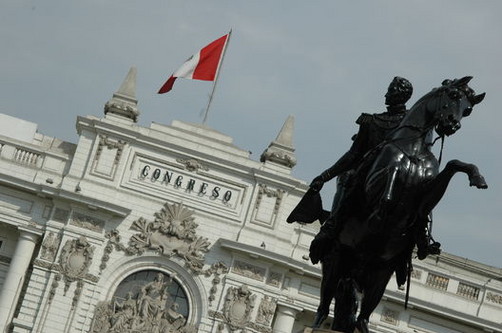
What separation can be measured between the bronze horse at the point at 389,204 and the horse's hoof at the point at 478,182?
0.04 m

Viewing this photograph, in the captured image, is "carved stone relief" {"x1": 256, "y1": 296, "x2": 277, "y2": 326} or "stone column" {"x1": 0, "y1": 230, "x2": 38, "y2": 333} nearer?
"stone column" {"x1": 0, "y1": 230, "x2": 38, "y2": 333}

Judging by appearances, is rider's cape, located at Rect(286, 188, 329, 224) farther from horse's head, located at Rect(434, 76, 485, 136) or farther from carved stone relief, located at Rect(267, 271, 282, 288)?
carved stone relief, located at Rect(267, 271, 282, 288)

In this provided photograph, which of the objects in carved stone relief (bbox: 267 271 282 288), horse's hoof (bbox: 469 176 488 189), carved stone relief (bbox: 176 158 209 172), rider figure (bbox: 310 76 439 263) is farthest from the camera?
carved stone relief (bbox: 176 158 209 172)

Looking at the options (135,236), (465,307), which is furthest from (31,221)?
(465,307)

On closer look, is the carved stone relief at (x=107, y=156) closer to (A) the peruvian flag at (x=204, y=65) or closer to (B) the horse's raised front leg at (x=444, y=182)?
(A) the peruvian flag at (x=204, y=65)

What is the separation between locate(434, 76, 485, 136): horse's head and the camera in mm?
9336

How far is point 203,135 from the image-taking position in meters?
39.8

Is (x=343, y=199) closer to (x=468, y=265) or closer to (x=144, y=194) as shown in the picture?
(x=144, y=194)

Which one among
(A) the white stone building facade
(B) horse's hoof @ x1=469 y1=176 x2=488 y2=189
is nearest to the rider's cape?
(B) horse's hoof @ x1=469 y1=176 x2=488 y2=189

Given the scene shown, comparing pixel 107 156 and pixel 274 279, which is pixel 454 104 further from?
pixel 107 156

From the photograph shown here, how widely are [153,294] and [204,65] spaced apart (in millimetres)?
7326

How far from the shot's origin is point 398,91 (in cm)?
1040

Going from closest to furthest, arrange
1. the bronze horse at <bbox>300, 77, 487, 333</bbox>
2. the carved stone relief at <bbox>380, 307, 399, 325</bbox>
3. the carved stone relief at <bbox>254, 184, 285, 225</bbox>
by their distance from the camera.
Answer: the bronze horse at <bbox>300, 77, 487, 333</bbox> < the carved stone relief at <bbox>254, 184, 285, 225</bbox> < the carved stone relief at <bbox>380, 307, 399, 325</bbox>

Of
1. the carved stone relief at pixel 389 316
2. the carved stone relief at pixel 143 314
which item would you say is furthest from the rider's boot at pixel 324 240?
the carved stone relief at pixel 389 316
